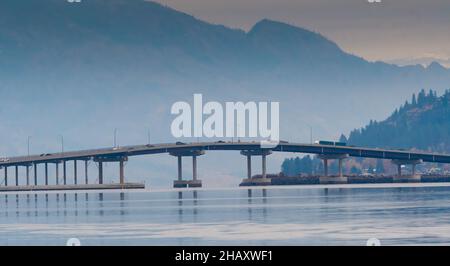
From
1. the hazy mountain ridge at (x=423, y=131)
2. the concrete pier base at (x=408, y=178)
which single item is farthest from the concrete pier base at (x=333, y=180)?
the hazy mountain ridge at (x=423, y=131)

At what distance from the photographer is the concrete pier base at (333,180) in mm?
66838

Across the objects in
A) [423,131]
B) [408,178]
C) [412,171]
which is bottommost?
[408,178]

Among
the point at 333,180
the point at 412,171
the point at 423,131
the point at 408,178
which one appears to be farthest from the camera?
the point at 408,178

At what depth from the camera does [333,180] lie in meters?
72.0

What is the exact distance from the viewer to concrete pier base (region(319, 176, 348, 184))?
66838 mm

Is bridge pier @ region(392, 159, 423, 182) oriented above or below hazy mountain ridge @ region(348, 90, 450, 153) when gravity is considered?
below

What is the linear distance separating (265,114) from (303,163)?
58.4 m

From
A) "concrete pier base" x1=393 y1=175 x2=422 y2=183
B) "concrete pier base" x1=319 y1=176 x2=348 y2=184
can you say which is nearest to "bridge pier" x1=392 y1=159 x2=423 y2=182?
"concrete pier base" x1=393 y1=175 x2=422 y2=183

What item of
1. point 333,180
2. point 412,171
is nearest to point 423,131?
point 412,171

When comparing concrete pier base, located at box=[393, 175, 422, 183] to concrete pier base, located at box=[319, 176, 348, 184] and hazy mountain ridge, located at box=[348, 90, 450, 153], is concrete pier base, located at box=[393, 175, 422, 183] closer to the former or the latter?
hazy mountain ridge, located at box=[348, 90, 450, 153]

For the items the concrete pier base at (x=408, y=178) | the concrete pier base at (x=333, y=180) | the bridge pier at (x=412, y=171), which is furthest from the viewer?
the concrete pier base at (x=408, y=178)

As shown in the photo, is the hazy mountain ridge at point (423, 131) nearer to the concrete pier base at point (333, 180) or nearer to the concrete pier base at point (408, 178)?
the concrete pier base at point (408, 178)

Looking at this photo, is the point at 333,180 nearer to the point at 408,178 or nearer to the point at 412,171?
the point at 412,171
